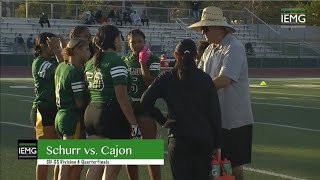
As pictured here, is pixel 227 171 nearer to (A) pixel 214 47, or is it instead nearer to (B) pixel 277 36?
(A) pixel 214 47

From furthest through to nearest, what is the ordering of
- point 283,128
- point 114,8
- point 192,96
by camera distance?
point 114,8
point 283,128
point 192,96

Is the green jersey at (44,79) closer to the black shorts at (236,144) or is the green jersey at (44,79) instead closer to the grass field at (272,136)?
the grass field at (272,136)

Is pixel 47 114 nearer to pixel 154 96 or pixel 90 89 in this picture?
pixel 90 89

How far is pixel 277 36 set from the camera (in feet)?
169

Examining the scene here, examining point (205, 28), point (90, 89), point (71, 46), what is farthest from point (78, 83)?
point (205, 28)

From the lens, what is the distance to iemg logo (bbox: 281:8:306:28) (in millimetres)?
53731

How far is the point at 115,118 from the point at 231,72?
3.80 feet

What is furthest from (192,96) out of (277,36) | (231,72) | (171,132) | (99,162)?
(277,36)

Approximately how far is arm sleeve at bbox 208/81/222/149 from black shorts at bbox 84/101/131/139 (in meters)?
1.09

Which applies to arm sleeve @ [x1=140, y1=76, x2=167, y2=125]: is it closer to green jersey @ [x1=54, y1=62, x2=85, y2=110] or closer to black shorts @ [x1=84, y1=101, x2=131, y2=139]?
black shorts @ [x1=84, y1=101, x2=131, y2=139]

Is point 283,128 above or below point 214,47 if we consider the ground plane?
below

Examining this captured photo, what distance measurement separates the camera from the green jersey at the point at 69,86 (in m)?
7.07

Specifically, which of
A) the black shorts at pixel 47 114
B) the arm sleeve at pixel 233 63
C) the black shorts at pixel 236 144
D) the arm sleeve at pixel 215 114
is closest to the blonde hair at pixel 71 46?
the black shorts at pixel 47 114

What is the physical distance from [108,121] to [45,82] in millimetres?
1387
